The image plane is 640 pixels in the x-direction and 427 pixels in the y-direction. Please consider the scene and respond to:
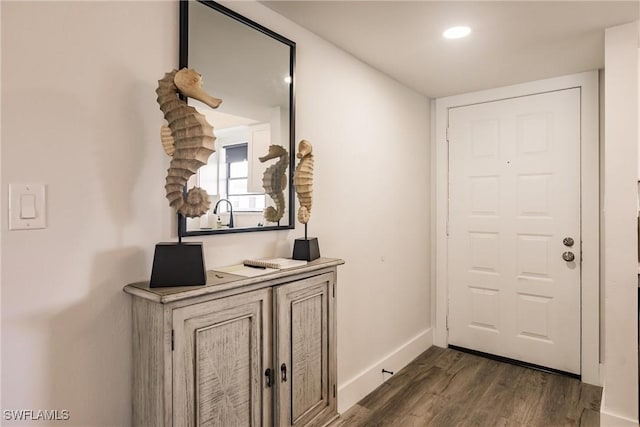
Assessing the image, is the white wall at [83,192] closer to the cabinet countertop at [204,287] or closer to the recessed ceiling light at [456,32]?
the cabinet countertop at [204,287]

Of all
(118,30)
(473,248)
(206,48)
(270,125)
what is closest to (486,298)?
(473,248)

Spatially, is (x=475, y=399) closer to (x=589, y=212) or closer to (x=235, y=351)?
(x=589, y=212)

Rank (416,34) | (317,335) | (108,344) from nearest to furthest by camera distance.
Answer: (108,344), (317,335), (416,34)

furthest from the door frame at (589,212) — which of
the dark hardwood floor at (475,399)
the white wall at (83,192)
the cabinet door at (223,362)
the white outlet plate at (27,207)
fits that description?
the white outlet plate at (27,207)

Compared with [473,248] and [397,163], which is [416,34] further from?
[473,248]

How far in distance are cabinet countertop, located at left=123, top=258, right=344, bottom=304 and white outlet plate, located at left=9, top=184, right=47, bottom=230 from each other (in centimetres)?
34

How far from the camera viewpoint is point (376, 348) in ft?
8.96

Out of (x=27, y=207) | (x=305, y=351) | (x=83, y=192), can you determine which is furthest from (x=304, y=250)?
(x=27, y=207)

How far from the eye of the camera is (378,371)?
271 centimetres

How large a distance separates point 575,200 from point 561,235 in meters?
0.28

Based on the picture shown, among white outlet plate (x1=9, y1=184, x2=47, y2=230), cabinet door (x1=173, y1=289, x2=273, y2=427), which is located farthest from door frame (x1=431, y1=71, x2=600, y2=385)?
Result: white outlet plate (x1=9, y1=184, x2=47, y2=230)

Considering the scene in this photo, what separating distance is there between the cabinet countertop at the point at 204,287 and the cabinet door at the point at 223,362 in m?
0.06

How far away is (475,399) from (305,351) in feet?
4.97

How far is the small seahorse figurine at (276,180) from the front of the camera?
1.87 meters
